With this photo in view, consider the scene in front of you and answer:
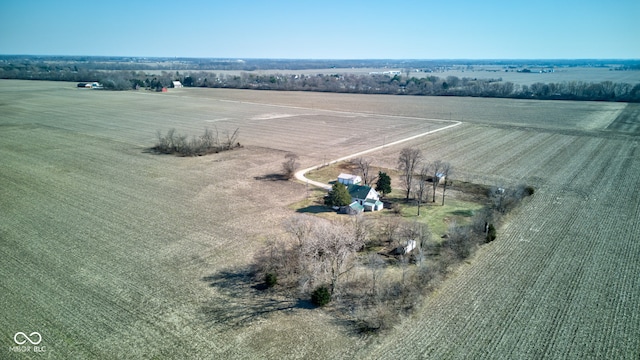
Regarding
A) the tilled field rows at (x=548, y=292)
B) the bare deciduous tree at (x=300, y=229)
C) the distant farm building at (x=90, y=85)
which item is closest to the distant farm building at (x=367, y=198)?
the bare deciduous tree at (x=300, y=229)

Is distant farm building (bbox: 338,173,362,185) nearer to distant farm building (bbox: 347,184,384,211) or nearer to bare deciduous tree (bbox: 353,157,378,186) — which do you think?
bare deciduous tree (bbox: 353,157,378,186)

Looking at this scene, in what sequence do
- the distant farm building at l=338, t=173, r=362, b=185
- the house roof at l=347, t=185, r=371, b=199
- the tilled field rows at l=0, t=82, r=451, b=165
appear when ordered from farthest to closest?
the tilled field rows at l=0, t=82, r=451, b=165, the distant farm building at l=338, t=173, r=362, b=185, the house roof at l=347, t=185, r=371, b=199

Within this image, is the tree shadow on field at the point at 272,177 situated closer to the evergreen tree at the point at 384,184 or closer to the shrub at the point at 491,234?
the evergreen tree at the point at 384,184

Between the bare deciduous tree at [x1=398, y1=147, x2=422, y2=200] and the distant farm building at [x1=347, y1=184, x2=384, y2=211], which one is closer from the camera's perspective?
the distant farm building at [x1=347, y1=184, x2=384, y2=211]

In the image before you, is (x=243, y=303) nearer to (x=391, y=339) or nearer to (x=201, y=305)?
(x=201, y=305)

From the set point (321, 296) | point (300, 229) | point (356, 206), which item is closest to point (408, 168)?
point (356, 206)

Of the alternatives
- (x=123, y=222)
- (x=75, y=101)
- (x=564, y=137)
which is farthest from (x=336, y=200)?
(x=75, y=101)

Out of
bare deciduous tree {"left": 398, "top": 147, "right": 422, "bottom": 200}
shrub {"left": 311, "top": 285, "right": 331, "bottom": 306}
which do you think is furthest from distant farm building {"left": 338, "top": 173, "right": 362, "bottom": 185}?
shrub {"left": 311, "top": 285, "right": 331, "bottom": 306}
